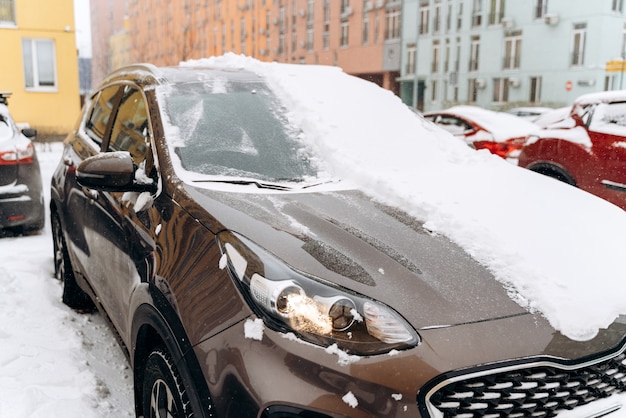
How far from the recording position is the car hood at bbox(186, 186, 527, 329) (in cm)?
179

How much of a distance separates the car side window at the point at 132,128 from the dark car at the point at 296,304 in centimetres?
6

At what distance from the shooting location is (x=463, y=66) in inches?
1511

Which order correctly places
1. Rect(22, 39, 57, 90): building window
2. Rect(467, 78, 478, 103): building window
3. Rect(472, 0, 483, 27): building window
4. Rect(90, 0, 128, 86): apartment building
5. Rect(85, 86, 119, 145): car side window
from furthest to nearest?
Rect(90, 0, 128, 86): apartment building, Rect(467, 78, 478, 103): building window, Rect(472, 0, 483, 27): building window, Rect(22, 39, 57, 90): building window, Rect(85, 86, 119, 145): car side window

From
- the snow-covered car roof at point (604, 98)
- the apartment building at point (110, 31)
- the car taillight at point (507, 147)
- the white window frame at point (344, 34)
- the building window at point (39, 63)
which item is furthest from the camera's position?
the apartment building at point (110, 31)

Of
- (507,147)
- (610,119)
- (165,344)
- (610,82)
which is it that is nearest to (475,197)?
(165,344)

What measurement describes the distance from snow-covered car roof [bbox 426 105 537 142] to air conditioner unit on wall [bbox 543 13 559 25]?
82.2 feet

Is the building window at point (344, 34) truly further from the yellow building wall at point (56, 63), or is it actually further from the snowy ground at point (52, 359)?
the snowy ground at point (52, 359)

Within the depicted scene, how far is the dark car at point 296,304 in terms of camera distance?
5.38 ft

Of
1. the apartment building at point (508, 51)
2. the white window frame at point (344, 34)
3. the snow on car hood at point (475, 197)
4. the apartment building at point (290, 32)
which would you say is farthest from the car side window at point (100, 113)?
the white window frame at point (344, 34)

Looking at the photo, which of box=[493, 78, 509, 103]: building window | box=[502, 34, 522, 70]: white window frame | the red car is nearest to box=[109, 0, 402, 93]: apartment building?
box=[493, 78, 509, 103]: building window

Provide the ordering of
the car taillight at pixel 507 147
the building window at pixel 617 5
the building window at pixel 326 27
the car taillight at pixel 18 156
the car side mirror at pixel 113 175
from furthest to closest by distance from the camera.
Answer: the building window at pixel 326 27
the building window at pixel 617 5
the car taillight at pixel 507 147
the car taillight at pixel 18 156
the car side mirror at pixel 113 175

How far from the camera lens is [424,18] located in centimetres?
4116

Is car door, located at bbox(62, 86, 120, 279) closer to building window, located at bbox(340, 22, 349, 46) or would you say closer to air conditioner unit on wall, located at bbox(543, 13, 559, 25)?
air conditioner unit on wall, located at bbox(543, 13, 559, 25)

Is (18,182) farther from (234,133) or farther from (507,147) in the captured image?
(507,147)
